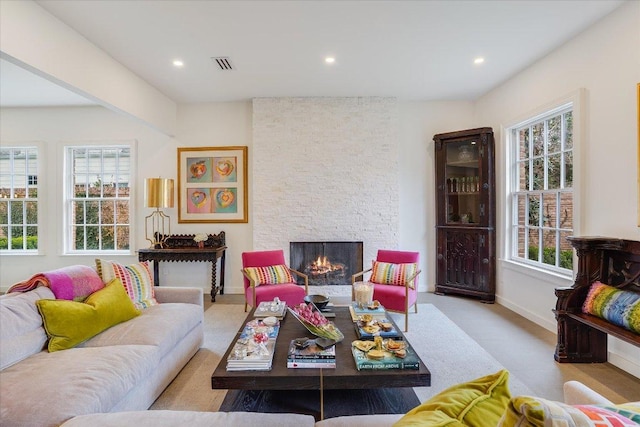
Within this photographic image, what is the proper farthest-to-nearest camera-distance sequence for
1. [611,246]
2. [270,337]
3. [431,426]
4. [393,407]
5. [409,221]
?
[409,221], [611,246], [270,337], [393,407], [431,426]

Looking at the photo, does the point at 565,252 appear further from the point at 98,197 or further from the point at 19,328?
the point at 98,197

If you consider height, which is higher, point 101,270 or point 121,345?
point 101,270

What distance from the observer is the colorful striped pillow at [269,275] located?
3.80 metres

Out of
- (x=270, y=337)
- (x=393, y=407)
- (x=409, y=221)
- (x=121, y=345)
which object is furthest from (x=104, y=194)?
(x=393, y=407)

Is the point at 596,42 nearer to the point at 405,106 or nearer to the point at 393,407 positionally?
the point at 405,106

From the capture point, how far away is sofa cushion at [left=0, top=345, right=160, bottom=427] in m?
1.42

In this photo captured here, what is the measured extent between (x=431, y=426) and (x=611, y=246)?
2731 mm

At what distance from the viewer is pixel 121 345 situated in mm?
2096

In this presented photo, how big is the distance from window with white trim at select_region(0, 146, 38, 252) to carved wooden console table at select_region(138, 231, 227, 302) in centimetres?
222

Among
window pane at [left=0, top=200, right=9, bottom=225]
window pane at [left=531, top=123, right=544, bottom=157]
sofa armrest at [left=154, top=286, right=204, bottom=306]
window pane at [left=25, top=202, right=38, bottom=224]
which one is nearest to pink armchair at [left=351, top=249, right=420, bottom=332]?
sofa armrest at [left=154, top=286, right=204, bottom=306]

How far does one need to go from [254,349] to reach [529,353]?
249cm

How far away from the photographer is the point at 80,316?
2137mm

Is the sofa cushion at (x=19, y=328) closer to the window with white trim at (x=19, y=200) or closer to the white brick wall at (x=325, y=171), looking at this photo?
the white brick wall at (x=325, y=171)

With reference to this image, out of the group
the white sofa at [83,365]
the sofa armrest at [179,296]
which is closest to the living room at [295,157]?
the sofa armrest at [179,296]
